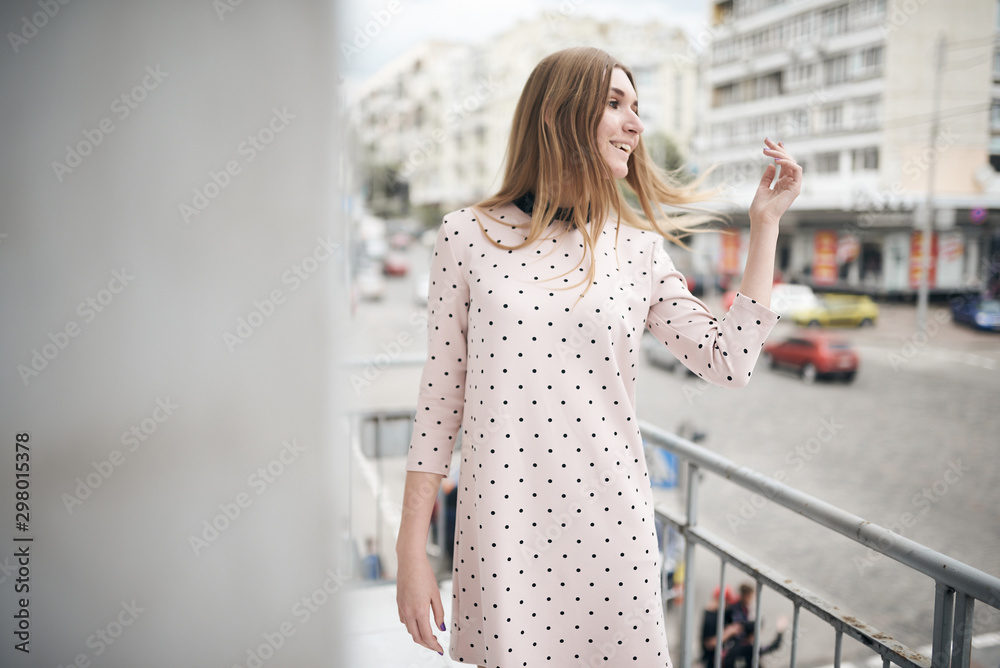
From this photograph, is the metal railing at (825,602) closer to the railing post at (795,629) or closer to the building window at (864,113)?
the railing post at (795,629)

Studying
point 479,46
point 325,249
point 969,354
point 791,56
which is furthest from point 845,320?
point 325,249

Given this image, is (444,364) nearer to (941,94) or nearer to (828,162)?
(941,94)

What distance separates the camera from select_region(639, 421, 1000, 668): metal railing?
2.45 ft

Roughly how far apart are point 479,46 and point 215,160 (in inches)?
892

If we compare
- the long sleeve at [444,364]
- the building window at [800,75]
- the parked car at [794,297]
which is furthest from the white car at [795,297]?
the long sleeve at [444,364]

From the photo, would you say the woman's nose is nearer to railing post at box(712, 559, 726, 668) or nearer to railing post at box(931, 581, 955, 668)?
railing post at box(931, 581, 955, 668)

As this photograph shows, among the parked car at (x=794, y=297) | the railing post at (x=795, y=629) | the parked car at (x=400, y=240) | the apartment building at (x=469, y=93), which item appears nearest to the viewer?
the railing post at (x=795, y=629)

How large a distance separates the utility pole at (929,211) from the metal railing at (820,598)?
13780 millimetres

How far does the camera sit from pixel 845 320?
55.4 ft

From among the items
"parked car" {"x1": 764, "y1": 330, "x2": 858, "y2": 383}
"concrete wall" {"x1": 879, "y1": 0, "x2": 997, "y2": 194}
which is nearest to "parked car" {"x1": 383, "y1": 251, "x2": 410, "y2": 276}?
"parked car" {"x1": 764, "y1": 330, "x2": 858, "y2": 383}

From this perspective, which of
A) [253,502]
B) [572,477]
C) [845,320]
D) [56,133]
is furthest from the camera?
[845,320]

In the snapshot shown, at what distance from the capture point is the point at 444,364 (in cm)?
83

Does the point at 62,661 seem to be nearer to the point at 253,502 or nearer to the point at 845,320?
the point at 253,502

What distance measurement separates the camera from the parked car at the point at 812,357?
15.5 m
